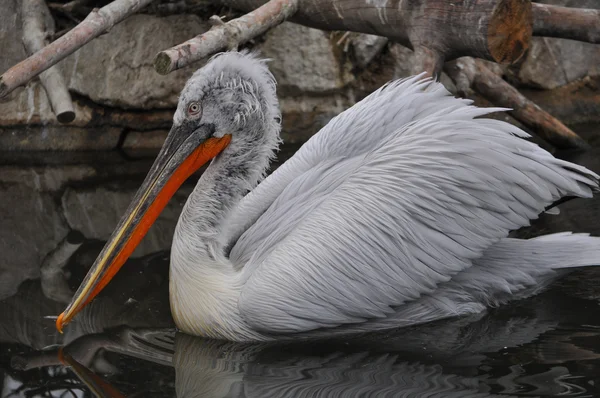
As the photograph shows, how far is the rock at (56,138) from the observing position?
7254 millimetres

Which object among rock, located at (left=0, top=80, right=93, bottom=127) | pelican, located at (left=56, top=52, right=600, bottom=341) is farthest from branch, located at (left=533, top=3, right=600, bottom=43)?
rock, located at (left=0, top=80, right=93, bottom=127)

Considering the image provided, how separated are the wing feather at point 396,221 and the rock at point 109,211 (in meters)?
1.25

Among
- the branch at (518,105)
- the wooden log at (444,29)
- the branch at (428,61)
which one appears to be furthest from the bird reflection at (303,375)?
the branch at (518,105)

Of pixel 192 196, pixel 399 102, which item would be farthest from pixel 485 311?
pixel 192 196

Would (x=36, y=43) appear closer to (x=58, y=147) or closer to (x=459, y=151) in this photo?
(x=58, y=147)

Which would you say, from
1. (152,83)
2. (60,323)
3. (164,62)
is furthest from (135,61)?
(60,323)

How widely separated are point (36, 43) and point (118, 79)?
939 mm

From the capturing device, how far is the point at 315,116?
7.59 meters

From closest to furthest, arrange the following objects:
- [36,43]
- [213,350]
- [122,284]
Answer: [213,350] → [122,284] → [36,43]

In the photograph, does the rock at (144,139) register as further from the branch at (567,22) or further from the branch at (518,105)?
the branch at (567,22)

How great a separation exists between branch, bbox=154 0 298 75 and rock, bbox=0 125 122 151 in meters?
2.42

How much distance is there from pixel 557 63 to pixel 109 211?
4.16 metres

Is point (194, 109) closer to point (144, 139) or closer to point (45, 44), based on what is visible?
point (45, 44)

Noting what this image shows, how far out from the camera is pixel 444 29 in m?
4.89
